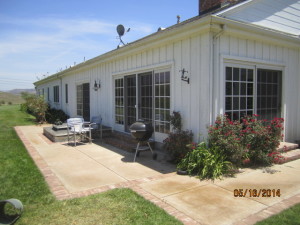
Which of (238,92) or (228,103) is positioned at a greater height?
(238,92)

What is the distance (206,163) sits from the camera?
4.56m

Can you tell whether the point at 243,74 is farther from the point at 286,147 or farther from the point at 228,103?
the point at 286,147

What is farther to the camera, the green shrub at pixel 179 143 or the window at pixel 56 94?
the window at pixel 56 94

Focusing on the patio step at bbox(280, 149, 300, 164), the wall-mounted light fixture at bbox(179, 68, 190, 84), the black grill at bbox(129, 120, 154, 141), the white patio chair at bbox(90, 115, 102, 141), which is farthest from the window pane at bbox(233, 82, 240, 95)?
the white patio chair at bbox(90, 115, 102, 141)

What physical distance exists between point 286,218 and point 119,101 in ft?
21.9

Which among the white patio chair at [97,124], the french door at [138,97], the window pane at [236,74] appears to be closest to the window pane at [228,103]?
the window pane at [236,74]

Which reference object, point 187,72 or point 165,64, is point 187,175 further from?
point 165,64

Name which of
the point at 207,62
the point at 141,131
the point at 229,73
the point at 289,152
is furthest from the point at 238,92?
→ the point at 141,131

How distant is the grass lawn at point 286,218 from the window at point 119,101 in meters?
6.22

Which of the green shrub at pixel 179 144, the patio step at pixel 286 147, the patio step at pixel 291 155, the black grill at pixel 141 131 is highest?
the black grill at pixel 141 131

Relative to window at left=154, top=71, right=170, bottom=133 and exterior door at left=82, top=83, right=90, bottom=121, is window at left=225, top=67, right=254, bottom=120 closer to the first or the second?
window at left=154, top=71, right=170, bottom=133
